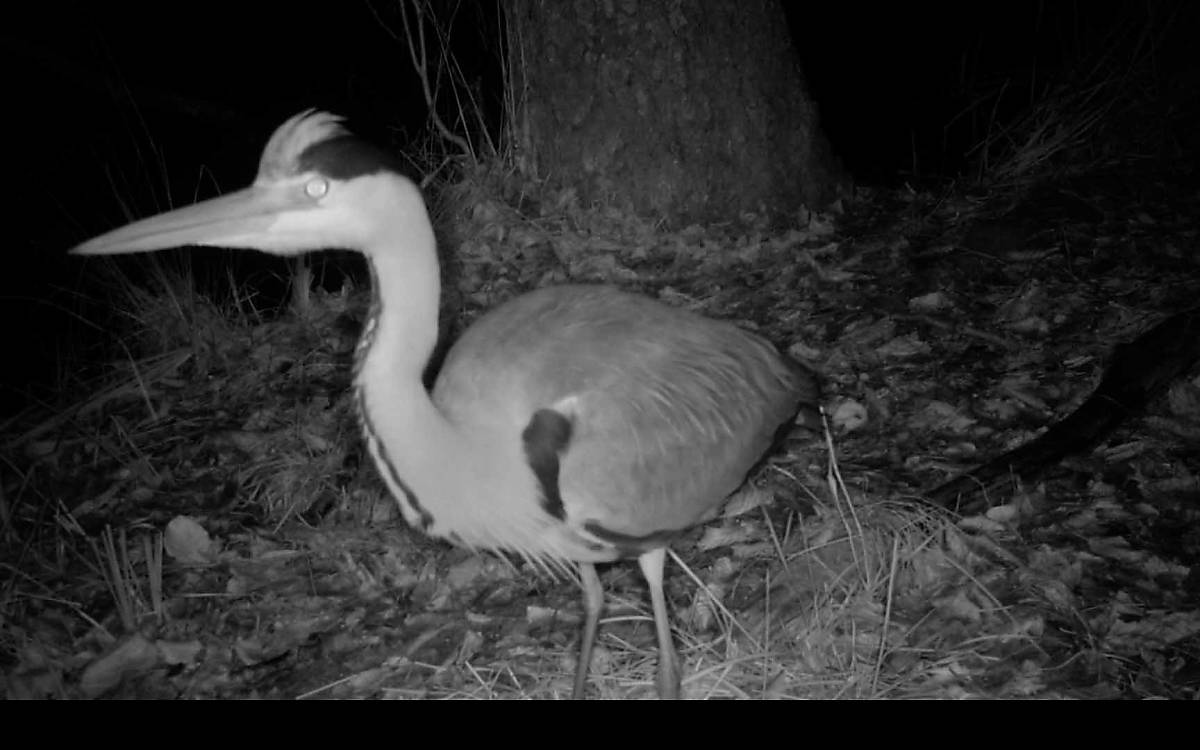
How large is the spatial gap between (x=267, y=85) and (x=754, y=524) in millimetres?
5685

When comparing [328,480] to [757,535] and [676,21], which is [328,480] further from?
[676,21]

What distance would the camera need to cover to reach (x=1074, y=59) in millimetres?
5773

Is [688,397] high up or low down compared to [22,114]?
down

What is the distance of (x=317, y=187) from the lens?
259 centimetres

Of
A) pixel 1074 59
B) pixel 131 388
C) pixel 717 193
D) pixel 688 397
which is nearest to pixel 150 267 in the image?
pixel 131 388

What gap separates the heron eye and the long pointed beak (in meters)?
0.02

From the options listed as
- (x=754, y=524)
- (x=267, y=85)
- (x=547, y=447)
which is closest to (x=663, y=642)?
(x=547, y=447)

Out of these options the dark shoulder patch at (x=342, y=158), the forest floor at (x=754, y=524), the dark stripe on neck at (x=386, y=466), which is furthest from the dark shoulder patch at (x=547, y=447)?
the dark shoulder patch at (x=342, y=158)

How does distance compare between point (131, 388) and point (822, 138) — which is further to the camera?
point (822, 138)

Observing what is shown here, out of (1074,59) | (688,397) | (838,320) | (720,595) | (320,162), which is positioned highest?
(320,162)

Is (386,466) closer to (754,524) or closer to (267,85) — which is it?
(754,524)

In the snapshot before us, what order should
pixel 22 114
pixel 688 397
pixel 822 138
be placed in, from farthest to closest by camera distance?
pixel 22 114
pixel 822 138
pixel 688 397

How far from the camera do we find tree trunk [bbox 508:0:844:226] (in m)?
5.04

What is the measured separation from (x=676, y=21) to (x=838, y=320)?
5.60ft
